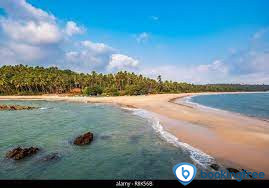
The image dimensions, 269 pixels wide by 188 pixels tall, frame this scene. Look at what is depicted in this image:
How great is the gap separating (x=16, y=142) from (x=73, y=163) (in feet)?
26.8

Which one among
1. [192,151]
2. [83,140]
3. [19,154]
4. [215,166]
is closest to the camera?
[215,166]

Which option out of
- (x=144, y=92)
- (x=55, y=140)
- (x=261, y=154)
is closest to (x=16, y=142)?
(x=55, y=140)

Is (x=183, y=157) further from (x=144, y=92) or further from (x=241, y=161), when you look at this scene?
(x=144, y=92)

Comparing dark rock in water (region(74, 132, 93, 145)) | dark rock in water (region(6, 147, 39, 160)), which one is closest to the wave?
dark rock in water (region(74, 132, 93, 145))

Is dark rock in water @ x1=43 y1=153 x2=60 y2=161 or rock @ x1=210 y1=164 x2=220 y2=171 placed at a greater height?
rock @ x1=210 y1=164 x2=220 y2=171

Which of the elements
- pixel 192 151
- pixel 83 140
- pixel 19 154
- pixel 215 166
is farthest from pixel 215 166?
pixel 19 154

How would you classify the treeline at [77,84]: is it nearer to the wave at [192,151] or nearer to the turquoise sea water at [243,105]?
the turquoise sea water at [243,105]

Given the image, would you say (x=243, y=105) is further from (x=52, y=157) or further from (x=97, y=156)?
(x=52, y=157)

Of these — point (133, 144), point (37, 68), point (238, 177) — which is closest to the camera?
point (238, 177)

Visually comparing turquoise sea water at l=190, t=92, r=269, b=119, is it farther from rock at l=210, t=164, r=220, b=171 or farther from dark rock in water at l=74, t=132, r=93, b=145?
dark rock in water at l=74, t=132, r=93, b=145

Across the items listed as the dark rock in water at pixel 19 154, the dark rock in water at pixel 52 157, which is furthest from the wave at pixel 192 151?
the dark rock in water at pixel 19 154

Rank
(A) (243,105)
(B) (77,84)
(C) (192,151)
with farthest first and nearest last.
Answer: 1. (B) (77,84)
2. (A) (243,105)
3. (C) (192,151)

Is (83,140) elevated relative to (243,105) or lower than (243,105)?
elevated

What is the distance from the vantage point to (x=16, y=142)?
16281mm
